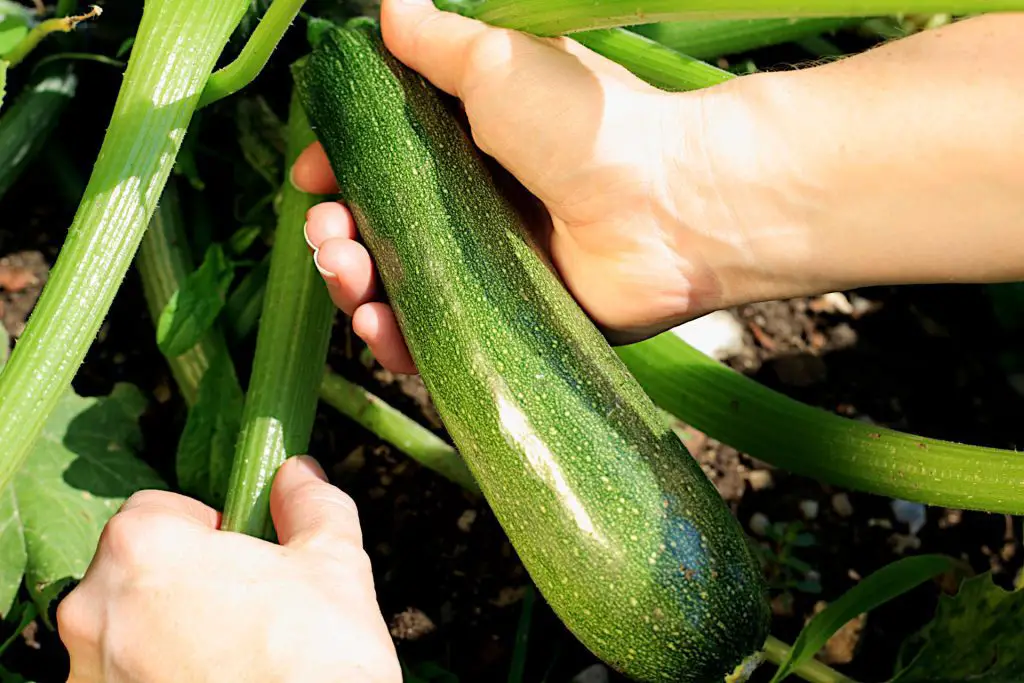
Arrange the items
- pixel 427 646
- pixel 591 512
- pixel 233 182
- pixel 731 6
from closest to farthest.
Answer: pixel 731 6, pixel 591 512, pixel 427 646, pixel 233 182

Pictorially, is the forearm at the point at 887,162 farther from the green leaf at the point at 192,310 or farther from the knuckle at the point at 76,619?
the knuckle at the point at 76,619

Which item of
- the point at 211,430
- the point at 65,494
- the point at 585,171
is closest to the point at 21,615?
the point at 65,494

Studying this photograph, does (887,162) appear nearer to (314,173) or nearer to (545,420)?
(545,420)

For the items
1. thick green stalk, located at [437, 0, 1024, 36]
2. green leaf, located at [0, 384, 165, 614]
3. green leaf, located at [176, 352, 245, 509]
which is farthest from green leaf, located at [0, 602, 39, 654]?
thick green stalk, located at [437, 0, 1024, 36]

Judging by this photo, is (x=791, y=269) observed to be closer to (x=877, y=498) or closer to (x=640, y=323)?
(x=640, y=323)

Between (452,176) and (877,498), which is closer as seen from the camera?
(452,176)

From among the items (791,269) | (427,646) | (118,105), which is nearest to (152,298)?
(118,105)

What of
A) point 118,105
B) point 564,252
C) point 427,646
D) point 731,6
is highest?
point 731,6
